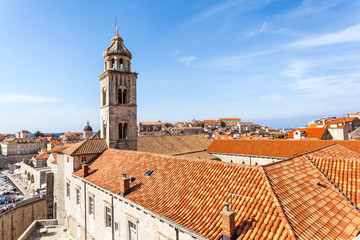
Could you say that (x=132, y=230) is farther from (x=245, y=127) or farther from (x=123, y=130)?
(x=245, y=127)

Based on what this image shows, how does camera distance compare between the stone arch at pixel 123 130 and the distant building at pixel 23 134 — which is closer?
the stone arch at pixel 123 130

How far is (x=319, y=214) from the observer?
8258 millimetres

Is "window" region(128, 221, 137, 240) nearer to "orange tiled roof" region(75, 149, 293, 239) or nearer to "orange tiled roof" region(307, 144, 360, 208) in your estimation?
"orange tiled roof" region(75, 149, 293, 239)

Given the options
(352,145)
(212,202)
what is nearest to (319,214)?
(212,202)

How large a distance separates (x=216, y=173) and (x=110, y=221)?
910cm

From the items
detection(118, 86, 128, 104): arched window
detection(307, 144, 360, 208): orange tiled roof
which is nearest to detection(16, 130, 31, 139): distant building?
detection(118, 86, 128, 104): arched window

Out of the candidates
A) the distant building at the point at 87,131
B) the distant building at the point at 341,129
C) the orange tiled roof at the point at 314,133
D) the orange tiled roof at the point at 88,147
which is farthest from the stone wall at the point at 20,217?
the distant building at the point at 87,131

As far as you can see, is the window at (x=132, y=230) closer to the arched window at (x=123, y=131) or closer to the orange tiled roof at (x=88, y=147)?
the orange tiled roof at (x=88, y=147)

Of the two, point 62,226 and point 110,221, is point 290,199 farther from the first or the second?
point 62,226

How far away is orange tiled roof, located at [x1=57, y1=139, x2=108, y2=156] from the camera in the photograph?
20.5m

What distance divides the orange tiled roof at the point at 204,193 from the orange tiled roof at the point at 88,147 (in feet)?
17.9

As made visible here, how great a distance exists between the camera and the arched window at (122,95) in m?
23.2

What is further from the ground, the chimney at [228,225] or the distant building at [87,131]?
the distant building at [87,131]

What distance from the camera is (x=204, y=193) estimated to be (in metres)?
10.1
